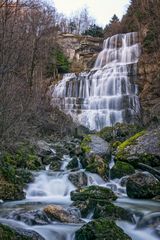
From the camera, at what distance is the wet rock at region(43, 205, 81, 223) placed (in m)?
8.36

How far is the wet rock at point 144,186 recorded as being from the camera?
10312 millimetres

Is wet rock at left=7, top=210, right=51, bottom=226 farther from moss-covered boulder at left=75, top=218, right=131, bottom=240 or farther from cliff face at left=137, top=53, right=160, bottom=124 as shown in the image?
cliff face at left=137, top=53, right=160, bottom=124

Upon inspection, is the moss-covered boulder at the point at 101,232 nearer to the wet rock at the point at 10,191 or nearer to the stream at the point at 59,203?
the stream at the point at 59,203

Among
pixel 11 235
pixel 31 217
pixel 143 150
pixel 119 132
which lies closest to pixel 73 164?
pixel 143 150

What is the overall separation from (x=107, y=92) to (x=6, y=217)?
2145 cm

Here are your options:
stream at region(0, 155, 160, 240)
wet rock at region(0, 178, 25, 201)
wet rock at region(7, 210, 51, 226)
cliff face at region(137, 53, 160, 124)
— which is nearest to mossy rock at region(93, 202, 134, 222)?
stream at region(0, 155, 160, 240)

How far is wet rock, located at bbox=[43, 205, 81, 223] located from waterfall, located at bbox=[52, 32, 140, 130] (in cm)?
1771

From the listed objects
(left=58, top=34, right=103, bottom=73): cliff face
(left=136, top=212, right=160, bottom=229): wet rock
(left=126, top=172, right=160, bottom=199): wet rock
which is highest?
(left=58, top=34, right=103, bottom=73): cliff face

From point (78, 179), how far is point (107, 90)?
58.6 ft

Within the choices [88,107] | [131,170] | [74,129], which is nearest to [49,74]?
[88,107]

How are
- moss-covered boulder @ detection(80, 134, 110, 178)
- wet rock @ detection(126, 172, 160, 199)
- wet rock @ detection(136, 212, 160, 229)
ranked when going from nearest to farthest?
1. wet rock @ detection(136, 212, 160, 229)
2. wet rock @ detection(126, 172, 160, 199)
3. moss-covered boulder @ detection(80, 134, 110, 178)

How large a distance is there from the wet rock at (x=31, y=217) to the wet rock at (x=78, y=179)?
3286 mm

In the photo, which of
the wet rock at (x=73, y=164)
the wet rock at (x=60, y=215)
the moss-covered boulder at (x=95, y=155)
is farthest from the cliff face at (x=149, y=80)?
the wet rock at (x=60, y=215)

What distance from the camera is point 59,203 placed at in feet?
34.0
